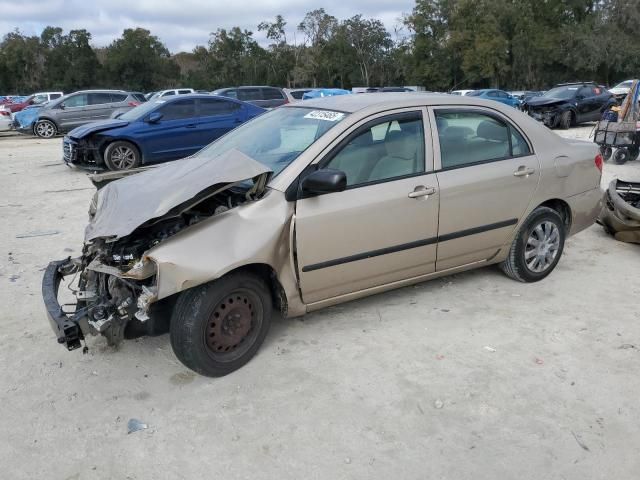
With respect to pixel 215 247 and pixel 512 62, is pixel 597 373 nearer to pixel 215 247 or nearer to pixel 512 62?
pixel 215 247

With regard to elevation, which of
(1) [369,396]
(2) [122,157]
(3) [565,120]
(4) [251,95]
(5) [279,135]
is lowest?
(1) [369,396]

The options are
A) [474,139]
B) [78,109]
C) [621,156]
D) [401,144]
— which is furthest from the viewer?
[78,109]

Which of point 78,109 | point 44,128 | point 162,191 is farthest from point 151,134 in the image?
point 44,128

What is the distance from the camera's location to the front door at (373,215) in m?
3.49

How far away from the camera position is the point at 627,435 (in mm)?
2795

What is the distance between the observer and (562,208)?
15.7 ft

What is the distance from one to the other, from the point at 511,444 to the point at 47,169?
11863mm

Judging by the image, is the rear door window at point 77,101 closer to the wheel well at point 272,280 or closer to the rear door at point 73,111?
the rear door at point 73,111

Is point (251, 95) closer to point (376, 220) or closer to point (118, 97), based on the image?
point (118, 97)

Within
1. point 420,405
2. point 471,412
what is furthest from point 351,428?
point 471,412

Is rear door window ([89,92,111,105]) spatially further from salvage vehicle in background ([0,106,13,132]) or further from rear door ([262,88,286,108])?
rear door ([262,88,286,108])

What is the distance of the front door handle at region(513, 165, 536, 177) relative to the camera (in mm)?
4305

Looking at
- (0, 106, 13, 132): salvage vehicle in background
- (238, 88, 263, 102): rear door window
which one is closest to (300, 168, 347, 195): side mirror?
(238, 88, 263, 102): rear door window

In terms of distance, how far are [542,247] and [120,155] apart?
343 inches
